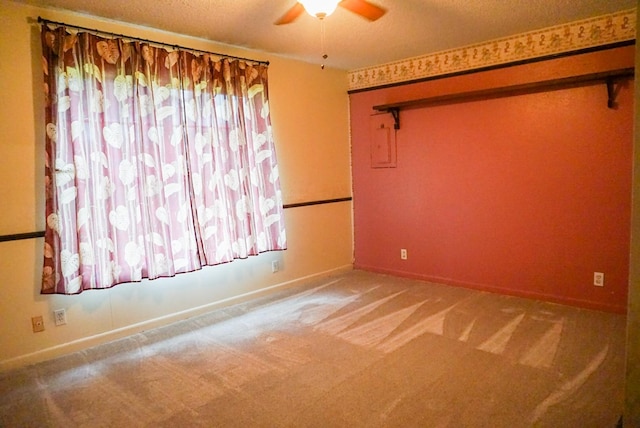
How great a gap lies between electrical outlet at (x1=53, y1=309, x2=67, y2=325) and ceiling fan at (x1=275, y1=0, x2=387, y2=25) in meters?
2.49

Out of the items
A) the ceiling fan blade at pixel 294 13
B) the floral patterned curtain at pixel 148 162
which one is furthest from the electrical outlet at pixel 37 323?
the ceiling fan blade at pixel 294 13

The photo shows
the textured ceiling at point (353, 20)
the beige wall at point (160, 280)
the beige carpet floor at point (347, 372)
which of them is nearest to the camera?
the beige carpet floor at point (347, 372)

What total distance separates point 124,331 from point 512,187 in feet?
11.7

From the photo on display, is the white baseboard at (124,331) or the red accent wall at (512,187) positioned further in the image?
the red accent wall at (512,187)

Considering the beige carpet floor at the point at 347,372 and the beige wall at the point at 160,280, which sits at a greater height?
the beige wall at the point at 160,280

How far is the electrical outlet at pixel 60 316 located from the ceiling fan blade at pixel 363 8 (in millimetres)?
2749

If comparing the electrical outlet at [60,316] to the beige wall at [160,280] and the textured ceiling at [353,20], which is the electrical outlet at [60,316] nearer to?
the beige wall at [160,280]

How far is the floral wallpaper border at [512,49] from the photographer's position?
316 centimetres

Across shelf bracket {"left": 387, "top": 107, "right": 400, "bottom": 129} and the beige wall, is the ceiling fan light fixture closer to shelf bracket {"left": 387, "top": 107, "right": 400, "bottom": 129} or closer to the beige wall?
the beige wall

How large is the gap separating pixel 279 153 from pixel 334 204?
101 centimetres

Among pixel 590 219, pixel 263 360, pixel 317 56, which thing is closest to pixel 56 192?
pixel 263 360

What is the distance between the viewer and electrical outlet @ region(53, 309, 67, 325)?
2.79 m

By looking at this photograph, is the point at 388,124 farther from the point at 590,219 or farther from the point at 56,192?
the point at 56,192

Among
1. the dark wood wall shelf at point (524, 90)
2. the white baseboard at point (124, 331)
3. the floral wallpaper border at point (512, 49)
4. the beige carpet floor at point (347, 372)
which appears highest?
the floral wallpaper border at point (512, 49)
